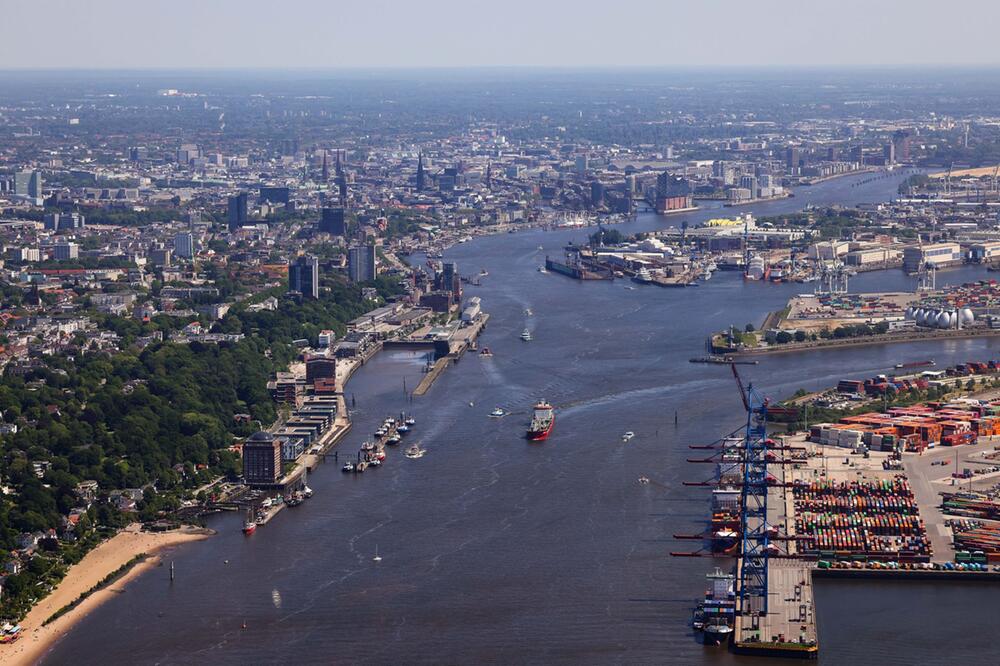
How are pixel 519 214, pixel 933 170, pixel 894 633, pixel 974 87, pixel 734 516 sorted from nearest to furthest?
pixel 894 633 < pixel 734 516 < pixel 519 214 < pixel 933 170 < pixel 974 87

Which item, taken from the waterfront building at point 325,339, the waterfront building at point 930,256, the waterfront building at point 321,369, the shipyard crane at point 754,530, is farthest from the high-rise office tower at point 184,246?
the shipyard crane at point 754,530

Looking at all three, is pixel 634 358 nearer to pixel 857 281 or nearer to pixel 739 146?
pixel 857 281

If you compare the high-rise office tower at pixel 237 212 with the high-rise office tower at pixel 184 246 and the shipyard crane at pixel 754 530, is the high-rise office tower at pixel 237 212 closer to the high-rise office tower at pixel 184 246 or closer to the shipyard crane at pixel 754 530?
the high-rise office tower at pixel 184 246

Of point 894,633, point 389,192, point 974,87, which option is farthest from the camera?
point 974,87

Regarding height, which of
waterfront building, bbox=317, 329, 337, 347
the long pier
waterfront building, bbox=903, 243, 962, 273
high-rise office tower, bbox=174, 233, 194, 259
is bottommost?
high-rise office tower, bbox=174, 233, 194, 259

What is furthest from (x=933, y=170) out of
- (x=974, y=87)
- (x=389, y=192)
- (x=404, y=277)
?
(x=974, y=87)

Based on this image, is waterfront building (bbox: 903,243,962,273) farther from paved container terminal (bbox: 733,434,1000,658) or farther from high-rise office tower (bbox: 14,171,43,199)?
high-rise office tower (bbox: 14,171,43,199)

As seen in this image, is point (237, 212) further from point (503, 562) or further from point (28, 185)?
point (503, 562)

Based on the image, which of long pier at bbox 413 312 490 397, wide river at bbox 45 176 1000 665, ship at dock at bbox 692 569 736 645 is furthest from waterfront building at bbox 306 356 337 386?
ship at dock at bbox 692 569 736 645
